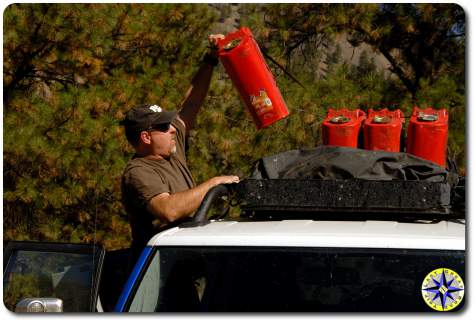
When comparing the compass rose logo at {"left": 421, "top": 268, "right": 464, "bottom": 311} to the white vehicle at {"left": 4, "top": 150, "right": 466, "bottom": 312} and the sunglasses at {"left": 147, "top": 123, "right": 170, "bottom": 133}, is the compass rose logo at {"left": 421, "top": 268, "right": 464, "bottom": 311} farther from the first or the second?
the sunglasses at {"left": 147, "top": 123, "right": 170, "bottom": 133}

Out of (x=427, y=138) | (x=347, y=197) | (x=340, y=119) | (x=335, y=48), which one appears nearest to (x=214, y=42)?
(x=340, y=119)

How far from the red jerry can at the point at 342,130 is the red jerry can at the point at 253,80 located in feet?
2.09

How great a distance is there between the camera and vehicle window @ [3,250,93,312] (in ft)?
10.8

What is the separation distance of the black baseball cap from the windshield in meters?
1.38

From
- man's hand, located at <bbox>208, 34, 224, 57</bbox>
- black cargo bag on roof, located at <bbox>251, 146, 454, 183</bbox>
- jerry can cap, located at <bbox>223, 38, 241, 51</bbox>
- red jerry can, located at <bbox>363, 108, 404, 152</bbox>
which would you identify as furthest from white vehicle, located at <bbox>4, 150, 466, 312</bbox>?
man's hand, located at <bbox>208, 34, 224, 57</bbox>

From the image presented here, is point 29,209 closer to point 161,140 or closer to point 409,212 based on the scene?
point 161,140

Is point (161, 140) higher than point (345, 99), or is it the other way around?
A: point (161, 140)

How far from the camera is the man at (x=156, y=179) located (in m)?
3.59

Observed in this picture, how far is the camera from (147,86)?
7.63m

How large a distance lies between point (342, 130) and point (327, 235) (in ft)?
3.73

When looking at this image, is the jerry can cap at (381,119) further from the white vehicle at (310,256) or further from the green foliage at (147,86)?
the green foliage at (147,86)

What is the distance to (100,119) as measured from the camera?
7.30m

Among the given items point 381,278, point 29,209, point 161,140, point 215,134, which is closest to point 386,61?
point 215,134

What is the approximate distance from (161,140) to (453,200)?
1606 mm
